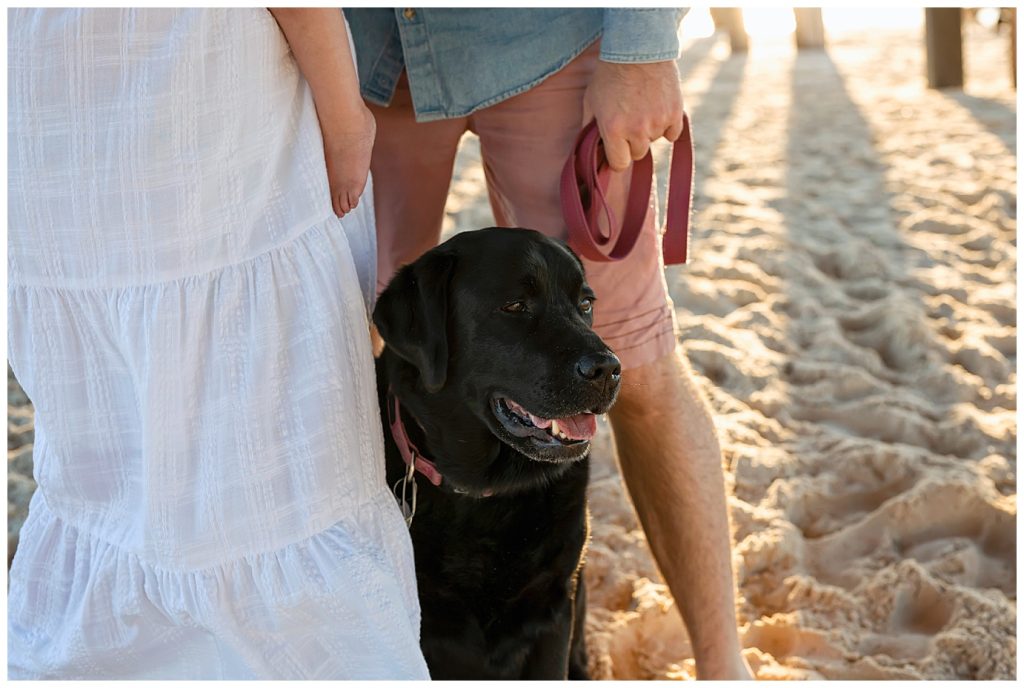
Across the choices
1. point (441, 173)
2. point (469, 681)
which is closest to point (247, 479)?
point (469, 681)

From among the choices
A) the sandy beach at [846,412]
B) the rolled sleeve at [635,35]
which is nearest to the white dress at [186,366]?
the rolled sleeve at [635,35]

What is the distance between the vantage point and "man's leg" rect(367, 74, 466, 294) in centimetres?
245

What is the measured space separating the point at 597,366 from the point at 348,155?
1.94 feet

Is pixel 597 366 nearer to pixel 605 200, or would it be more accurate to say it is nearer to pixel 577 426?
pixel 577 426

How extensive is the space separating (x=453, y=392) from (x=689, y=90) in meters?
7.87

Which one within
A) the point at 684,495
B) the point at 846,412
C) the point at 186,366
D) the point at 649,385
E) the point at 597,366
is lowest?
the point at 846,412

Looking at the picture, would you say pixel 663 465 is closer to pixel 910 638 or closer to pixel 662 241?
pixel 662 241

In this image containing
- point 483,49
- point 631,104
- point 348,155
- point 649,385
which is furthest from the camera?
point 649,385

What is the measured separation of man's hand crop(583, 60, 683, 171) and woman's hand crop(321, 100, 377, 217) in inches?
17.7

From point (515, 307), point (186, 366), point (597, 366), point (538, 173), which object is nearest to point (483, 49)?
point (538, 173)

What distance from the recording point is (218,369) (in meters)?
1.89

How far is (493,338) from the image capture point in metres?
2.06

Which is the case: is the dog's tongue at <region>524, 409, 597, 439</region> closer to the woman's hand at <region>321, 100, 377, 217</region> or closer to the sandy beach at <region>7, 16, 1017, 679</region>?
the woman's hand at <region>321, 100, 377, 217</region>

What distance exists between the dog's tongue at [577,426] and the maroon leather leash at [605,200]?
38 cm
